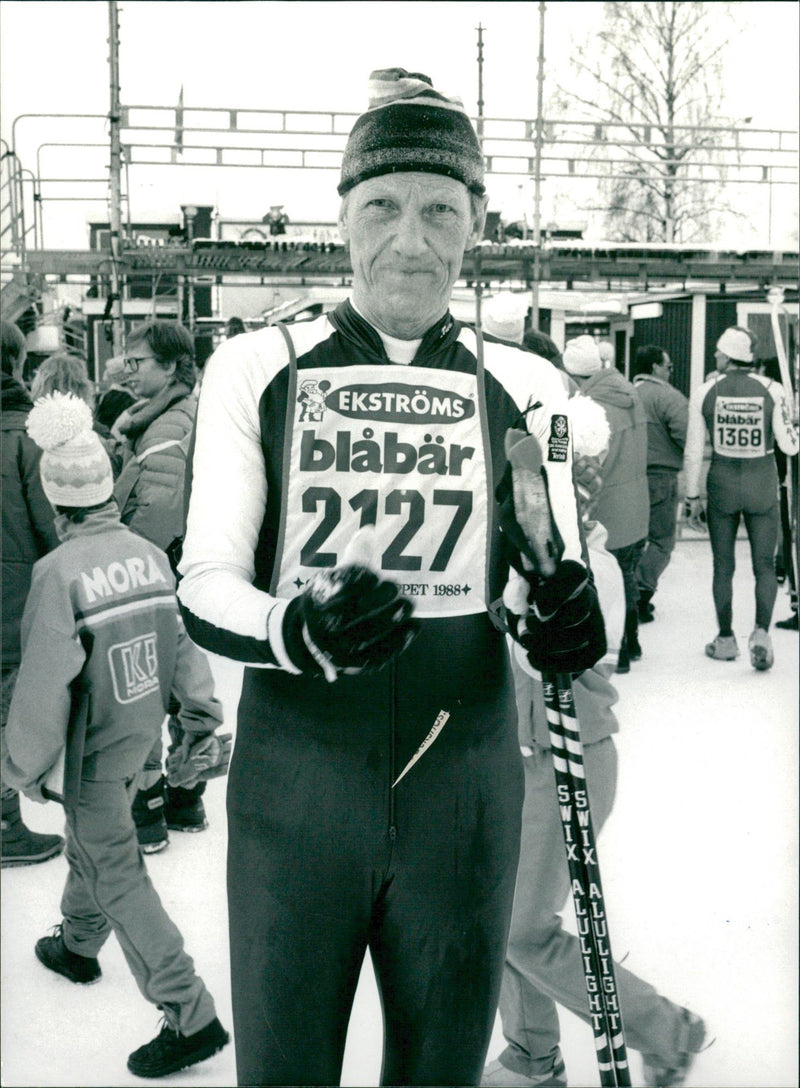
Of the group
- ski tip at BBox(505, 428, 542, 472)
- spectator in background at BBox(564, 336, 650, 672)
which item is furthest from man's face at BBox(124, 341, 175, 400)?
ski tip at BBox(505, 428, 542, 472)

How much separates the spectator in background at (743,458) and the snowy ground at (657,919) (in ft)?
3.85

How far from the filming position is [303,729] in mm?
1472

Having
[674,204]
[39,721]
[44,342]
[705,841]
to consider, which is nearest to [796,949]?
[705,841]

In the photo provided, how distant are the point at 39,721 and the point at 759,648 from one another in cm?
432

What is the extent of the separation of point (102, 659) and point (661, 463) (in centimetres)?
481

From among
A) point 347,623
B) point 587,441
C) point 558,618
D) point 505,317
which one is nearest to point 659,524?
point 505,317

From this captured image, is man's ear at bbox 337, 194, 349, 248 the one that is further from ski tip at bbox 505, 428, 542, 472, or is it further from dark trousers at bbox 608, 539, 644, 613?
dark trousers at bbox 608, 539, 644, 613

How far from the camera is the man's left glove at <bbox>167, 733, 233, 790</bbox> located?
2445 millimetres

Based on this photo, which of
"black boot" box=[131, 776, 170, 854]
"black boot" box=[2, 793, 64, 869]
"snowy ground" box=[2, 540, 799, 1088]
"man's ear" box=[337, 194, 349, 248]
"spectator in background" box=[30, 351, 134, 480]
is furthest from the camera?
"spectator in background" box=[30, 351, 134, 480]

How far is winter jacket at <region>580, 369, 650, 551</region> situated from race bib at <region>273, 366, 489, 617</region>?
158 inches

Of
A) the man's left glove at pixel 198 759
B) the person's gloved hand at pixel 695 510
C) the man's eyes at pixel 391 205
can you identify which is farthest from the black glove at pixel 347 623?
the person's gloved hand at pixel 695 510

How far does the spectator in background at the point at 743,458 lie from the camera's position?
5848mm

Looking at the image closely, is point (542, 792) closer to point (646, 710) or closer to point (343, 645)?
point (343, 645)

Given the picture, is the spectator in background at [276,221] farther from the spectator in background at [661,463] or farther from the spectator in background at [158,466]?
the spectator in background at [158,466]
